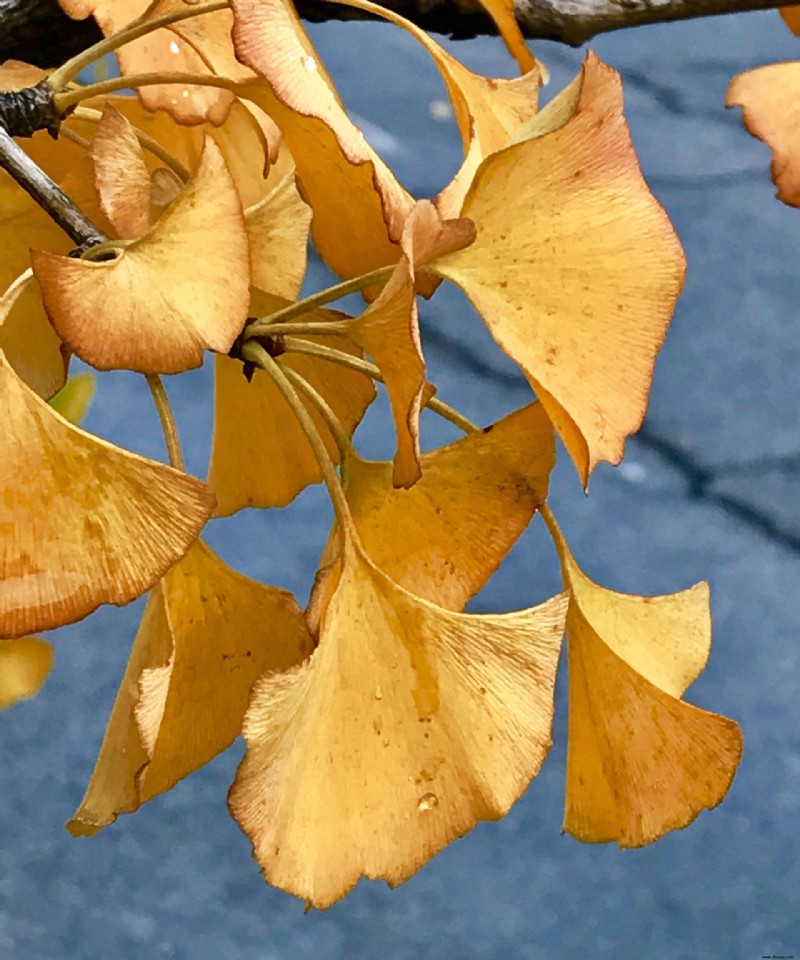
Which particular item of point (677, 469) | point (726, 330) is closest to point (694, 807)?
point (677, 469)

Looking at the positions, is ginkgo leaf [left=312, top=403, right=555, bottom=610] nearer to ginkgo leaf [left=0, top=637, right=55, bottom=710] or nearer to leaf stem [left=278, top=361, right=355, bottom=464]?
leaf stem [left=278, top=361, right=355, bottom=464]

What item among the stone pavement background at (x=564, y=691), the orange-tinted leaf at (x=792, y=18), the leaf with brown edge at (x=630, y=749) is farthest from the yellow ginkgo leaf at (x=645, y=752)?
the stone pavement background at (x=564, y=691)

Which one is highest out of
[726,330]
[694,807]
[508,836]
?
[694,807]

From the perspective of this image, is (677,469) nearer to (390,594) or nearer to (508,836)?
(508,836)

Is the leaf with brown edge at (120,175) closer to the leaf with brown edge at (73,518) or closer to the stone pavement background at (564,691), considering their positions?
the leaf with brown edge at (73,518)

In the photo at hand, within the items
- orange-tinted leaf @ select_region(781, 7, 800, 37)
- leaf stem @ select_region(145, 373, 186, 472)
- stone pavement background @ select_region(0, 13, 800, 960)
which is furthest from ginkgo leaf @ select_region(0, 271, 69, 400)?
stone pavement background @ select_region(0, 13, 800, 960)
